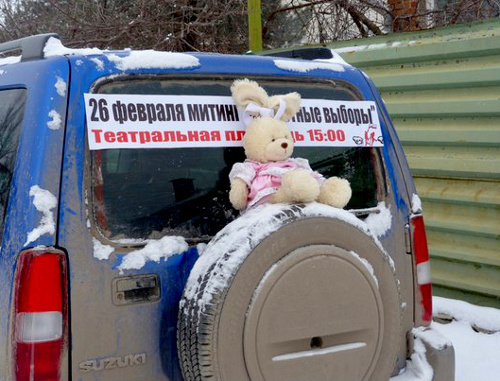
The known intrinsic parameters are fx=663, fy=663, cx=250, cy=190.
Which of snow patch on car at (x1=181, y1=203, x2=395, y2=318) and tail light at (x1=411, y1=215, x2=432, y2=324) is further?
tail light at (x1=411, y1=215, x2=432, y2=324)

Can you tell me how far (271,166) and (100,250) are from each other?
0.75 meters

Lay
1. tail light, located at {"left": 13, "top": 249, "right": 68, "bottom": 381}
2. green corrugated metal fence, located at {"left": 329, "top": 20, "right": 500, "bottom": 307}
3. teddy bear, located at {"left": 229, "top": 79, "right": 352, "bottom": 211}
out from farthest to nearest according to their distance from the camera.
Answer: green corrugated metal fence, located at {"left": 329, "top": 20, "right": 500, "bottom": 307}, teddy bear, located at {"left": 229, "top": 79, "right": 352, "bottom": 211}, tail light, located at {"left": 13, "top": 249, "right": 68, "bottom": 381}

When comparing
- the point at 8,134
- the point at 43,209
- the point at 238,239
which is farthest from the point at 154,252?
the point at 8,134

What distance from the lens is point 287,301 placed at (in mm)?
2182

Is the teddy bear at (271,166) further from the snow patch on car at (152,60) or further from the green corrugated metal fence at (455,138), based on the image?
the green corrugated metal fence at (455,138)

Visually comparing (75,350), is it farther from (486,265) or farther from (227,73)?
(486,265)

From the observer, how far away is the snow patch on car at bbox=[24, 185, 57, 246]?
79.8 inches

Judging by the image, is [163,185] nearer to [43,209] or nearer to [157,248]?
[157,248]

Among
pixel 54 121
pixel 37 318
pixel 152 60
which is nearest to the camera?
pixel 37 318

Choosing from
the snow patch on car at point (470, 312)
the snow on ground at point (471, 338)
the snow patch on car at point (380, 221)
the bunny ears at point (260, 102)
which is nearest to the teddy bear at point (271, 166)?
the bunny ears at point (260, 102)

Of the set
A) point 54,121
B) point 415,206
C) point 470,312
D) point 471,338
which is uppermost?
point 54,121

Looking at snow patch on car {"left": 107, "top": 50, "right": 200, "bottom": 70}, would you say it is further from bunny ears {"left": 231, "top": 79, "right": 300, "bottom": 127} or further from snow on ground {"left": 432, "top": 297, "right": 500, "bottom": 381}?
snow on ground {"left": 432, "top": 297, "right": 500, "bottom": 381}

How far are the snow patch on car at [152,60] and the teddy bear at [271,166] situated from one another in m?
0.19

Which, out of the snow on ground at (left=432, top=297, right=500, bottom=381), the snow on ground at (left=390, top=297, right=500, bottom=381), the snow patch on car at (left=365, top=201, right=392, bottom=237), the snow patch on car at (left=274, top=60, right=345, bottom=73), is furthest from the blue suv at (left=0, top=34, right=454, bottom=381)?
the snow on ground at (left=432, top=297, right=500, bottom=381)
